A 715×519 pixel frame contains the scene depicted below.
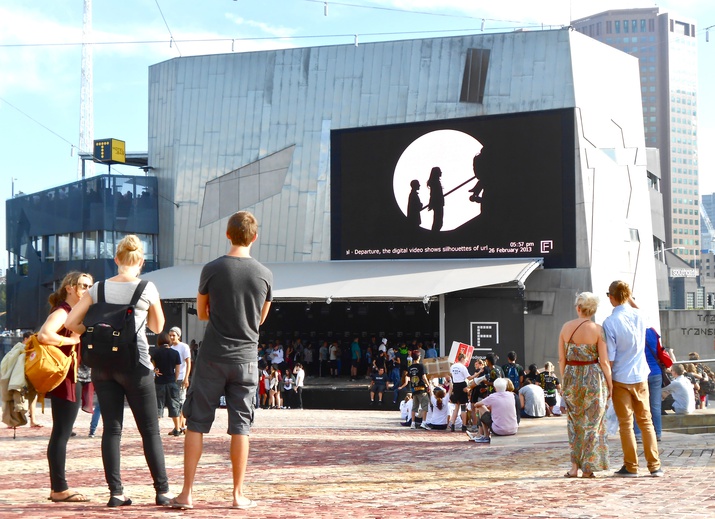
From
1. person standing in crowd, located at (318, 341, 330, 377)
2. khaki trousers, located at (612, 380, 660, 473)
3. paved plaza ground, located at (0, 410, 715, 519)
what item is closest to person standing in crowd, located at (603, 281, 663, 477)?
khaki trousers, located at (612, 380, 660, 473)

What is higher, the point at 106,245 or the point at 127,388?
the point at 106,245

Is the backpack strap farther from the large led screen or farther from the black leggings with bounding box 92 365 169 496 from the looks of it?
the large led screen

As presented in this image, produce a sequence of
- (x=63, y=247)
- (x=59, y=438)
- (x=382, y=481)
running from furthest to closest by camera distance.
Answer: (x=63, y=247) → (x=382, y=481) → (x=59, y=438)

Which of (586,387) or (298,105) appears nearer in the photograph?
(586,387)

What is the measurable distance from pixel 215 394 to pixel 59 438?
1.17 meters

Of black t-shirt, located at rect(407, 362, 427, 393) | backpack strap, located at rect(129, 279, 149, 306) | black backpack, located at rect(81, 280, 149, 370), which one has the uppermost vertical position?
backpack strap, located at rect(129, 279, 149, 306)

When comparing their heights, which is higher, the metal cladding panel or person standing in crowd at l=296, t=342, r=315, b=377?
the metal cladding panel

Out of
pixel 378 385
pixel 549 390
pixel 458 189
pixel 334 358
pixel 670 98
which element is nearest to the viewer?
pixel 549 390

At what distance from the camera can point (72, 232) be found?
32500 millimetres

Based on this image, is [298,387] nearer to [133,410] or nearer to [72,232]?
[72,232]

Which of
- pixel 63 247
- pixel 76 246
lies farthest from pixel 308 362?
pixel 63 247

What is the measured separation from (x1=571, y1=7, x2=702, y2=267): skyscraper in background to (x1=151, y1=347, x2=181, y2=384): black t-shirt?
134 metres

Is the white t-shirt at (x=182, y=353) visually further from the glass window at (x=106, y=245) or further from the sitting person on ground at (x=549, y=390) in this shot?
the glass window at (x=106, y=245)

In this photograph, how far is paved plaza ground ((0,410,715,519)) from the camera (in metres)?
5.27
